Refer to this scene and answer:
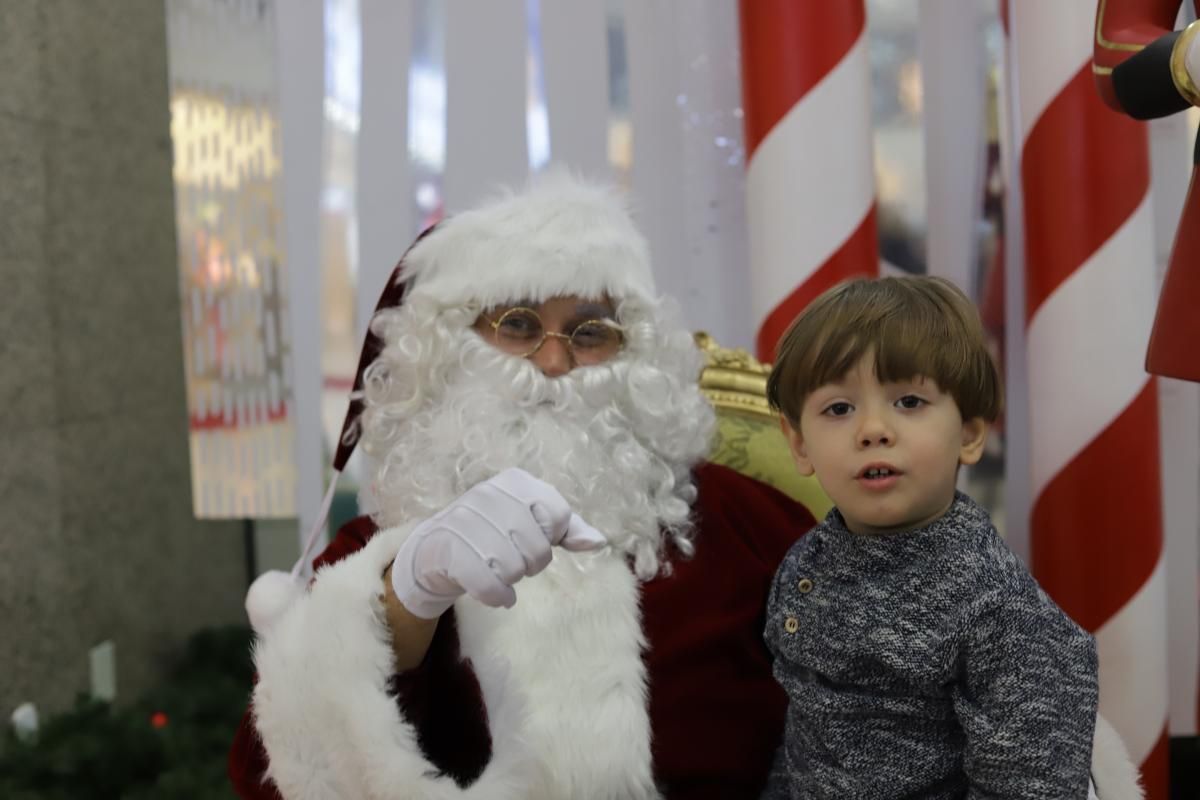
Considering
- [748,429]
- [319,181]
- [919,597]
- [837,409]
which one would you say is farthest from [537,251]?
[319,181]

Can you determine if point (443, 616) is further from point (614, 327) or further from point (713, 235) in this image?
point (713, 235)

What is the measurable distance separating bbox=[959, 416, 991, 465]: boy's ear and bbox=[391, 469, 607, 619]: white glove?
0.39 meters

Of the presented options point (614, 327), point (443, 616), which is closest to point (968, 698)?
point (443, 616)

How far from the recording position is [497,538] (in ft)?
3.52

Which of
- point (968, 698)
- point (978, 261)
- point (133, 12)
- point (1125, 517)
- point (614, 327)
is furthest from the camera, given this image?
point (133, 12)

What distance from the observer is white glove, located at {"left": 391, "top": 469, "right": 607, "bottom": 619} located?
1070 millimetres

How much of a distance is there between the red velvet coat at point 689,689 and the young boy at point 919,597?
336 mm

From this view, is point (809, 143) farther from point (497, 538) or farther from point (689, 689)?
point (497, 538)

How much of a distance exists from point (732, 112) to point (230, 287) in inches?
47.0

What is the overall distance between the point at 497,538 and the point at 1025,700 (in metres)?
0.54

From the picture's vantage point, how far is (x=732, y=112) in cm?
229

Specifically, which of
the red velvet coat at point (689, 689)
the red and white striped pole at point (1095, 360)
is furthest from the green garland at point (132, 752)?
the red and white striped pole at point (1095, 360)

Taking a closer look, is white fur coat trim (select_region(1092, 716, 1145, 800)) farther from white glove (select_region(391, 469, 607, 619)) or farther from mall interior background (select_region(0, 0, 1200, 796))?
mall interior background (select_region(0, 0, 1200, 796))

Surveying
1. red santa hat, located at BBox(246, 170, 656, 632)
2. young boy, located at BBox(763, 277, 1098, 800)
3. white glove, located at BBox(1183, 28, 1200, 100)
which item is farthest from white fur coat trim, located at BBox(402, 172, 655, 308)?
white glove, located at BBox(1183, 28, 1200, 100)
